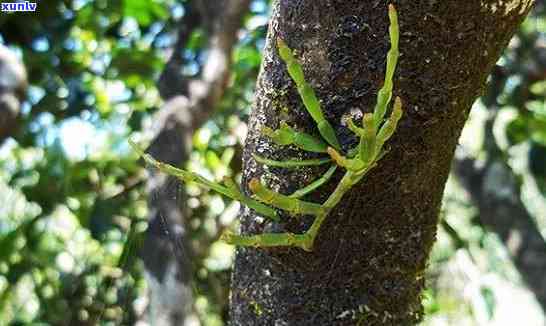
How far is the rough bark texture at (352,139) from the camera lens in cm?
45

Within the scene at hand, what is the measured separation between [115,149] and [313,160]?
1.18 metres

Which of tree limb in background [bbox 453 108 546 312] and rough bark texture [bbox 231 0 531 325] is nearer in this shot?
rough bark texture [bbox 231 0 531 325]

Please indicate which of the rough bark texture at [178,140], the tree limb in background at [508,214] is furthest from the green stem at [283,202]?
the tree limb in background at [508,214]

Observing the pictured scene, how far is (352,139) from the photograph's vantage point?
1.47 ft

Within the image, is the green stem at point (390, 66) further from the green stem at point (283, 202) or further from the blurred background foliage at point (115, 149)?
the blurred background foliage at point (115, 149)

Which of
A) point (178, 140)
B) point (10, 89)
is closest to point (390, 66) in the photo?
point (178, 140)

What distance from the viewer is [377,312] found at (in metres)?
0.50

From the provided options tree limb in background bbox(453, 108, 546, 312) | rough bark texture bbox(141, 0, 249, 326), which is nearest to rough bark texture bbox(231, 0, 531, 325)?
rough bark texture bbox(141, 0, 249, 326)

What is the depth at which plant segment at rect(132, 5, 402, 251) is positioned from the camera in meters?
0.38

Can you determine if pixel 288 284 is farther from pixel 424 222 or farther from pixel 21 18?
pixel 21 18

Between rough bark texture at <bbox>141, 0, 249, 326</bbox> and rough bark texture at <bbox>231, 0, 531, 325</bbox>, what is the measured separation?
0.61ft

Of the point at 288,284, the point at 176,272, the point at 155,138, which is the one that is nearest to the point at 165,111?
the point at 155,138

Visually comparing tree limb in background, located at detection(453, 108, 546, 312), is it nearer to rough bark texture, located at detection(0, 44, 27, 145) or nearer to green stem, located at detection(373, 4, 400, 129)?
rough bark texture, located at detection(0, 44, 27, 145)

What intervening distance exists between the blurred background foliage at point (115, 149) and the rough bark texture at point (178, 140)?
33mm
